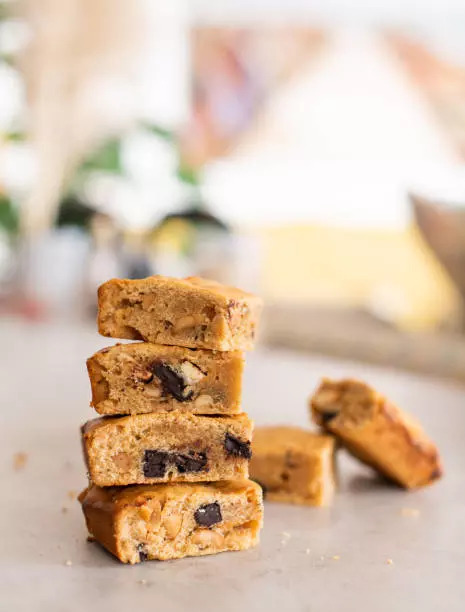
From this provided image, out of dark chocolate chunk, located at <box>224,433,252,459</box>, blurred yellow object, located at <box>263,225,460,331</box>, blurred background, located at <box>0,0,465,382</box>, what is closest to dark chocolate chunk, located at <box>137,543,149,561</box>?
dark chocolate chunk, located at <box>224,433,252,459</box>

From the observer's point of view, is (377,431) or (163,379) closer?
(163,379)

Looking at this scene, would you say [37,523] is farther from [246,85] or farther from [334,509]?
[246,85]

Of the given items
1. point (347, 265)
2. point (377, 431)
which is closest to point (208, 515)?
point (377, 431)

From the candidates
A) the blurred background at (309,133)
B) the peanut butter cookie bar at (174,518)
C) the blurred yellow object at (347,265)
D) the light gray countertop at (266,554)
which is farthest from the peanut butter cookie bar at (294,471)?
the blurred yellow object at (347,265)

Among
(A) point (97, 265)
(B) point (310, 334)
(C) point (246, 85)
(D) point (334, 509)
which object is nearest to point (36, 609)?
(D) point (334, 509)

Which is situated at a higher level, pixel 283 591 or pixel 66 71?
pixel 66 71

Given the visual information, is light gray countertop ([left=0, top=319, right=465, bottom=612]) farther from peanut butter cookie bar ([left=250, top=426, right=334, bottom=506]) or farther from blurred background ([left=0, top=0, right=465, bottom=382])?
blurred background ([left=0, top=0, right=465, bottom=382])

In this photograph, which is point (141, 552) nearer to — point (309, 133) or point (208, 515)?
point (208, 515)
